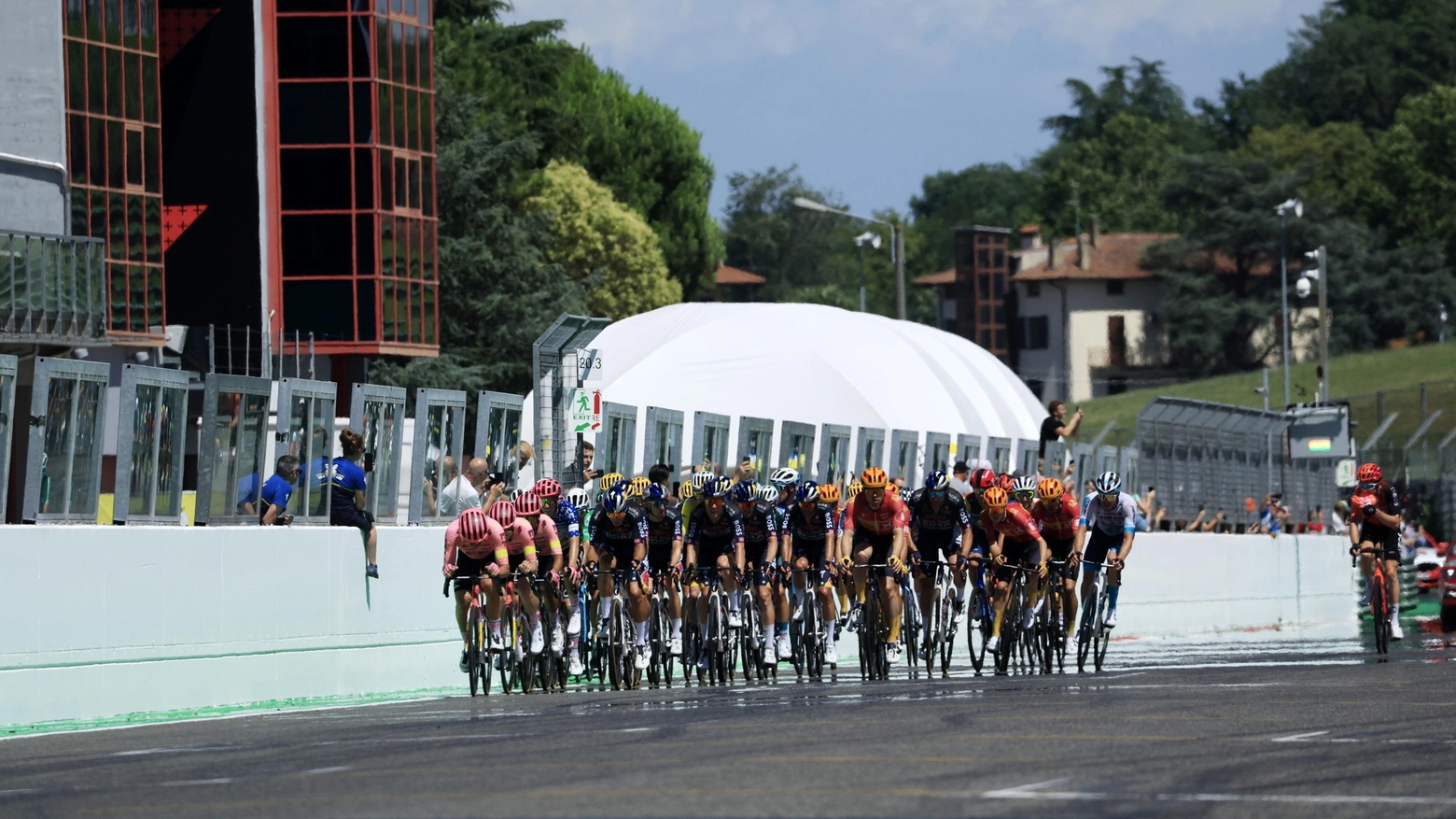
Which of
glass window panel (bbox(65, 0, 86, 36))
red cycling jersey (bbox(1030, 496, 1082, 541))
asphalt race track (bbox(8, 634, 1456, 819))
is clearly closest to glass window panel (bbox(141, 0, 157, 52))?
glass window panel (bbox(65, 0, 86, 36))

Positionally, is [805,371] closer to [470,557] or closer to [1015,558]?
[1015,558]

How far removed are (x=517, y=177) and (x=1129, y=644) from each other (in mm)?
40016

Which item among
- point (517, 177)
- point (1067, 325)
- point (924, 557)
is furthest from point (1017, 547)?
point (1067, 325)

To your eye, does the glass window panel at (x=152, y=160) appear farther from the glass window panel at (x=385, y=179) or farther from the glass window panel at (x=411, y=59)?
the glass window panel at (x=411, y=59)

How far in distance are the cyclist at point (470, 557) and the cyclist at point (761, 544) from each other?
2599 mm

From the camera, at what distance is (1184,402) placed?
36969 mm

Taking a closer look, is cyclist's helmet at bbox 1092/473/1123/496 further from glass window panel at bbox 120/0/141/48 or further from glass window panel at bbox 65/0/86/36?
glass window panel at bbox 120/0/141/48

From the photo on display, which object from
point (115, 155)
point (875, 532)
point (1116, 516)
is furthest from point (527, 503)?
point (115, 155)

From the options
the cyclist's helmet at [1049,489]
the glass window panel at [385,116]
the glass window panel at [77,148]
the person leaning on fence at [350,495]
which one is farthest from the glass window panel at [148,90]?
the cyclist's helmet at [1049,489]

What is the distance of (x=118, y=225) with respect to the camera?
44.1 m

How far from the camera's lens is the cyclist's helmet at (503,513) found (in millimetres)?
19281

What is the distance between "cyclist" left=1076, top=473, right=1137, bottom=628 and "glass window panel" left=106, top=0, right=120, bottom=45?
26.2 metres

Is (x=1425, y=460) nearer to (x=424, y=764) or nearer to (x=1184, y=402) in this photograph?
(x=1184, y=402)

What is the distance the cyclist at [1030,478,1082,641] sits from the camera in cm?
2177
